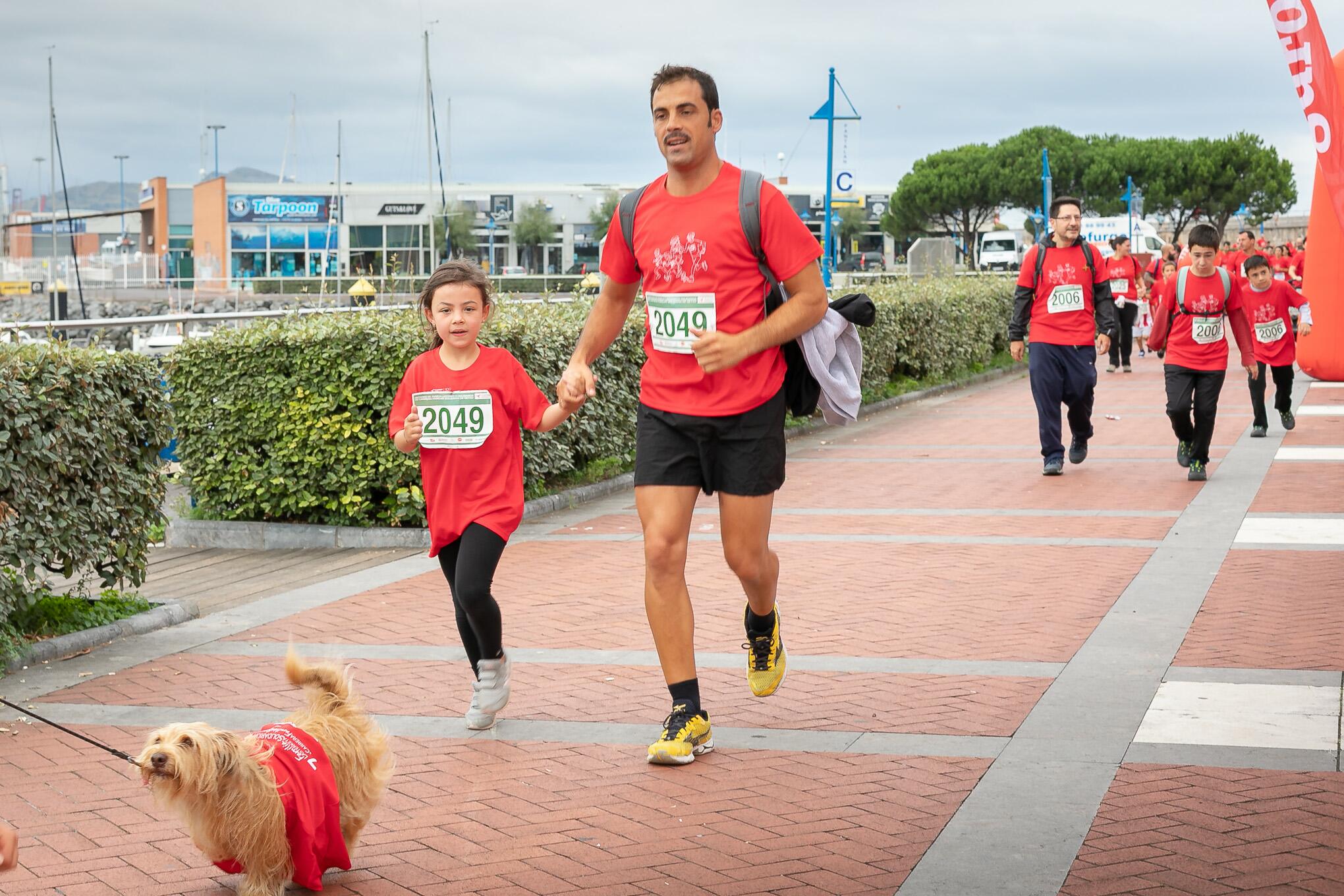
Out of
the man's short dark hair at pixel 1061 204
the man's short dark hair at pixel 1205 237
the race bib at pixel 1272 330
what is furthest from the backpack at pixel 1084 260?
the race bib at pixel 1272 330

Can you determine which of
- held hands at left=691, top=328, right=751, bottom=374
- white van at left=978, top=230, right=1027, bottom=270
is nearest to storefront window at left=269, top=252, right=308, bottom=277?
white van at left=978, top=230, right=1027, bottom=270

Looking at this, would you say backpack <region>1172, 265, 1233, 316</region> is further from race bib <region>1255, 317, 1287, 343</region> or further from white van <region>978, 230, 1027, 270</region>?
white van <region>978, 230, 1027, 270</region>

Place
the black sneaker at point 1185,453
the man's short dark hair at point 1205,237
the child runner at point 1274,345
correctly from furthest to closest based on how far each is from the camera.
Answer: the child runner at point 1274,345, the black sneaker at point 1185,453, the man's short dark hair at point 1205,237

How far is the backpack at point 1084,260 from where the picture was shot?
12352mm

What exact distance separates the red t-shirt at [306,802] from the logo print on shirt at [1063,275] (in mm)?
9429

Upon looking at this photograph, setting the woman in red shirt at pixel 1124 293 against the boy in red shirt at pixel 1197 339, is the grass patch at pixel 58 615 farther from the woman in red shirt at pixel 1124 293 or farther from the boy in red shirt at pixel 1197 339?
the woman in red shirt at pixel 1124 293

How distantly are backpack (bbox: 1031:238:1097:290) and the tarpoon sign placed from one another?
80006 mm

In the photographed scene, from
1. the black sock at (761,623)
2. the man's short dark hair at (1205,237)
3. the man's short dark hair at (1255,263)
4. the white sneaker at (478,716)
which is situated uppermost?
the man's short dark hair at (1205,237)

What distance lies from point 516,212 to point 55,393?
84406mm

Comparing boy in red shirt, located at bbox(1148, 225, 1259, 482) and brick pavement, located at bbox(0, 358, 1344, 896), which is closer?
brick pavement, located at bbox(0, 358, 1344, 896)

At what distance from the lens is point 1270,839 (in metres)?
4.28

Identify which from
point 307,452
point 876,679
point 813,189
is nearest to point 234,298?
point 813,189

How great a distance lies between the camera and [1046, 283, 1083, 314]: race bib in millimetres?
12320

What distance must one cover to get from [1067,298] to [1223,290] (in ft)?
3.93
